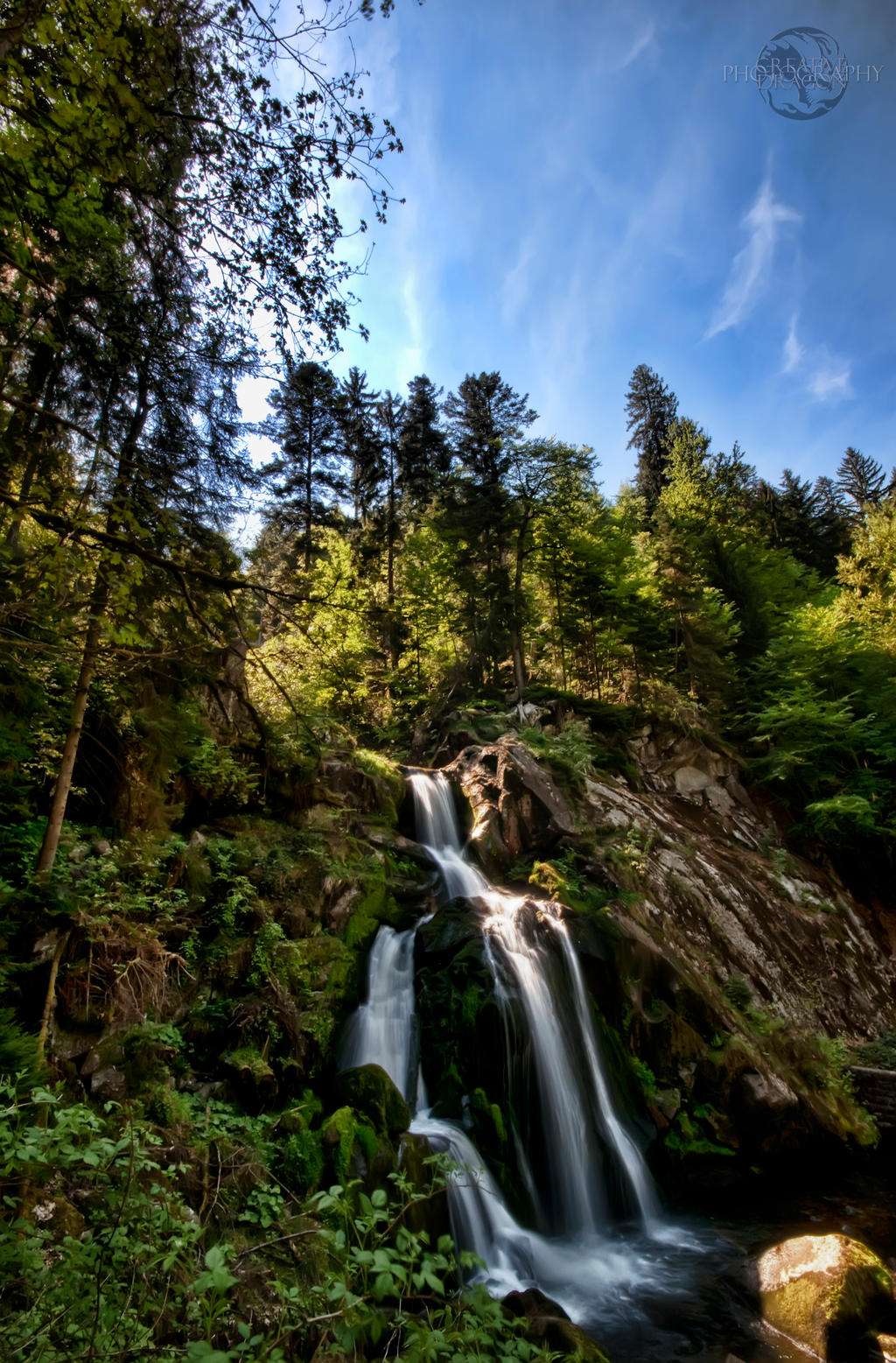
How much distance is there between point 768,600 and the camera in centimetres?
2525

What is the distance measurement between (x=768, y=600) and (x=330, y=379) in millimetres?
25961

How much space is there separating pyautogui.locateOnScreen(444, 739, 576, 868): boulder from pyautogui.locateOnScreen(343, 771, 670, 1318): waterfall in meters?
2.05

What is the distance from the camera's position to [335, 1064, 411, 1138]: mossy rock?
6398mm

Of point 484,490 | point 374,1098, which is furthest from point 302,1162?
point 484,490

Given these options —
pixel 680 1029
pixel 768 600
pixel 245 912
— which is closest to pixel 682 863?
pixel 680 1029

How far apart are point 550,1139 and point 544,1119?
0.23 meters

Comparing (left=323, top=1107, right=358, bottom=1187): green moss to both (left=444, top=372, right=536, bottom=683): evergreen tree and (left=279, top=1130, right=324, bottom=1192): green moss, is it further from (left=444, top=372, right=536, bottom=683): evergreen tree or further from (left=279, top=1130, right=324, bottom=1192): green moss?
(left=444, top=372, right=536, bottom=683): evergreen tree

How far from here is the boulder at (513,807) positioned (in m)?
12.5

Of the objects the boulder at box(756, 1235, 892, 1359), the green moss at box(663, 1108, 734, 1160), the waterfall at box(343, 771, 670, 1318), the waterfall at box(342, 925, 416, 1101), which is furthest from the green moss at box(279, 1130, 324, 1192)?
the green moss at box(663, 1108, 734, 1160)

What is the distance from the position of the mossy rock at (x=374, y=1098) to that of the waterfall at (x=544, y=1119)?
0.60 m

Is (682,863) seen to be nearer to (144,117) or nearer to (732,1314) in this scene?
(732,1314)

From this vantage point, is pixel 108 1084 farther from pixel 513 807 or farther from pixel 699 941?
pixel 699 941

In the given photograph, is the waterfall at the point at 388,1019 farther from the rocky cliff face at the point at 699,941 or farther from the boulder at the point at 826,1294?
the boulder at the point at 826,1294

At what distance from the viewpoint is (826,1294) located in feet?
18.7
